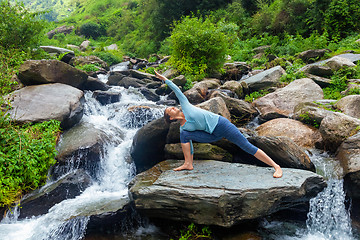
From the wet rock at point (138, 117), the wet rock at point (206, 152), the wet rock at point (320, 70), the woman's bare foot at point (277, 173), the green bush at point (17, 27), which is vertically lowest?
the wet rock at point (138, 117)

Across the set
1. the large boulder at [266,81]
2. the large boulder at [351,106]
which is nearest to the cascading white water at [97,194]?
the large boulder at [266,81]

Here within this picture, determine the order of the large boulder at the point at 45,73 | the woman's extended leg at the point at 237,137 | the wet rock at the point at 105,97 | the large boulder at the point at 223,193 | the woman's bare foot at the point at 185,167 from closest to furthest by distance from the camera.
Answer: the large boulder at the point at 223,193 → the woman's extended leg at the point at 237,137 → the woman's bare foot at the point at 185,167 → the large boulder at the point at 45,73 → the wet rock at the point at 105,97

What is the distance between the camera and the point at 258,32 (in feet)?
65.0

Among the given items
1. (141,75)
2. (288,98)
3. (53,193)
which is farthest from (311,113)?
(141,75)

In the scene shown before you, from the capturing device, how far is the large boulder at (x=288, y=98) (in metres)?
8.12

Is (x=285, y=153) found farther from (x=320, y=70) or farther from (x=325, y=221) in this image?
(x=320, y=70)

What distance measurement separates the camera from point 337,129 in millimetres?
5434

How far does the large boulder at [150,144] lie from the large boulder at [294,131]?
292cm

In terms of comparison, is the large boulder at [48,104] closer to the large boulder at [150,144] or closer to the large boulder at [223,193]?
the large boulder at [150,144]

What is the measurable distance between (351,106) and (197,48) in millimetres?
7529

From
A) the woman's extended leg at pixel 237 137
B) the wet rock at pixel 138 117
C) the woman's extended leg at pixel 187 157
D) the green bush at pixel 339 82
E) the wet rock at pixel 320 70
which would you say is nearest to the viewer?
the woman's extended leg at pixel 237 137

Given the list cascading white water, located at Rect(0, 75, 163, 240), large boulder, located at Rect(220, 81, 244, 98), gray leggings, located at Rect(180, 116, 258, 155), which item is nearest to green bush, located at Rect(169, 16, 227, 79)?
large boulder, located at Rect(220, 81, 244, 98)

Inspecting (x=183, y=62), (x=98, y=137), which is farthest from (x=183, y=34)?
(x=98, y=137)

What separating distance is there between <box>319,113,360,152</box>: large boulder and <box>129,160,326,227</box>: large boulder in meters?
1.73
